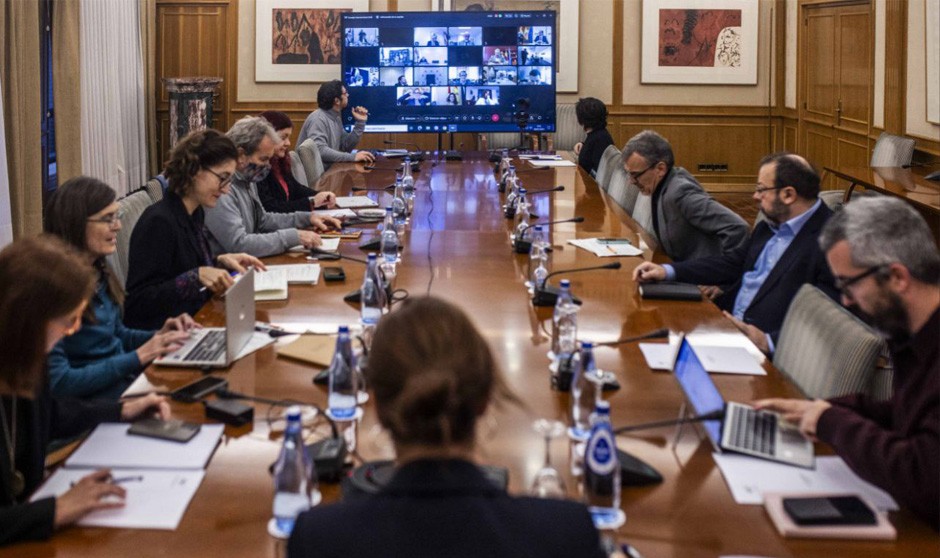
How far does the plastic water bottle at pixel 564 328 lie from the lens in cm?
295

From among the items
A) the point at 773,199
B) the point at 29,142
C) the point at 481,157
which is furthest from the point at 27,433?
the point at 481,157

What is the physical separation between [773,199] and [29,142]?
5.33 meters

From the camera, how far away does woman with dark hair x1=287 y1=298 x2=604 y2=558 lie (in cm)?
128

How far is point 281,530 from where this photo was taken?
188 cm

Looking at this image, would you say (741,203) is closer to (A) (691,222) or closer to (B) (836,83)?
(B) (836,83)

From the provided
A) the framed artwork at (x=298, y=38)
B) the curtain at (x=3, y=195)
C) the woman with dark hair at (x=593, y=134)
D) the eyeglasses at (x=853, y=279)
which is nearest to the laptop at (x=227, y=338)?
the eyeglasses at (x=853, y=279)

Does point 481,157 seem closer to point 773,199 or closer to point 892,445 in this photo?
point 773,199

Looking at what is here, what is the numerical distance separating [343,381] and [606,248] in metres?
2.39

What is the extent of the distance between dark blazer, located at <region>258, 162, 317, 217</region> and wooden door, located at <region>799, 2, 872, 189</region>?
17.5 ft

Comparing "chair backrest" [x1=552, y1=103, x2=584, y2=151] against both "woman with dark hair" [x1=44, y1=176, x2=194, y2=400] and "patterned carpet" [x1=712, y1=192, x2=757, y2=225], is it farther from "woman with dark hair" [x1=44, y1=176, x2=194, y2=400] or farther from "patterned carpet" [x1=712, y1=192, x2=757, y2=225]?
"woman with dark hair" [x1=44, y1=176, x2=194, y2=400]

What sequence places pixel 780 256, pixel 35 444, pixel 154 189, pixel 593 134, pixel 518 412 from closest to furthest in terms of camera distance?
pixel 35 444 < pixel 518 412 < pixel 780 256 < pixel 154 189 < pixel 593 134

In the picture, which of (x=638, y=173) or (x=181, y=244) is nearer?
(x=181, y=244)

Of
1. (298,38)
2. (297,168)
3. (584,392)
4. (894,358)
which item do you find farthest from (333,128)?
(894,358)

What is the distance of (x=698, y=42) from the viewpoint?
37.4 ft
